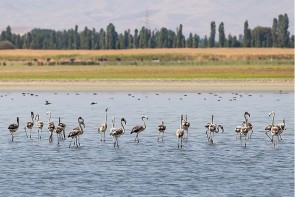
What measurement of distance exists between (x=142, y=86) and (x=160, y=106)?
21.0 meters

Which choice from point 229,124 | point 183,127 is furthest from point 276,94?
point 183,127

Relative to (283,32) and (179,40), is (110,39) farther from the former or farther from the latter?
(283,32)

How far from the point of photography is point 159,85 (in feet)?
233

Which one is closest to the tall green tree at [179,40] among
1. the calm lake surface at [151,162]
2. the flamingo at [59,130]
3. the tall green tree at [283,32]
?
the tall green tree at [283,32]

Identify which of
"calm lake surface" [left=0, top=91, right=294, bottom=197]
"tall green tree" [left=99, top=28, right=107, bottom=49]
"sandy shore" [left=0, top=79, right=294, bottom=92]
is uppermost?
"tall green tree" [left=99, top=28, right=107, bottom=49]

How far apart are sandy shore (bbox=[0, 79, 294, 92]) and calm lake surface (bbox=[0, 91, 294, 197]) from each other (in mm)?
22927

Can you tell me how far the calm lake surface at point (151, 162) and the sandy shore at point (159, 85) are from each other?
22.9m

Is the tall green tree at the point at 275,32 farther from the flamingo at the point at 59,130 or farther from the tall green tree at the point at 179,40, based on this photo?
the flamingo at the point at 59,130

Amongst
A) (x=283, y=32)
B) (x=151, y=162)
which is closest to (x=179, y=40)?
(x=283, y=32)

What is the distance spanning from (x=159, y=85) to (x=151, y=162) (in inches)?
1828

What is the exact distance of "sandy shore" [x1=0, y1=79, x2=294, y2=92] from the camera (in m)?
66.5

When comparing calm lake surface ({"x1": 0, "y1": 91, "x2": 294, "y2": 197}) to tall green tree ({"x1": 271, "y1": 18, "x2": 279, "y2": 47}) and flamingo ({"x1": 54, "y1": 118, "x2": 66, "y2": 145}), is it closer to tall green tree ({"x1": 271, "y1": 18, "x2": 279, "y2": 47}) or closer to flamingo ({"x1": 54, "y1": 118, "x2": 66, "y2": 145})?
flamingo ({"x1": 54, "y1": 118, "x2": 66, "y2": 145})

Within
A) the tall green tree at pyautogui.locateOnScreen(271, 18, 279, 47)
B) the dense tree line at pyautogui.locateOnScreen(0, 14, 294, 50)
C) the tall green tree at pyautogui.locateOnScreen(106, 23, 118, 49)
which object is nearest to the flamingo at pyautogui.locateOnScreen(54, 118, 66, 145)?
the dense tree line at pyautogui.locateOnScreen(0, 14, 294, 50)

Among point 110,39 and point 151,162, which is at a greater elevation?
point 110,39
